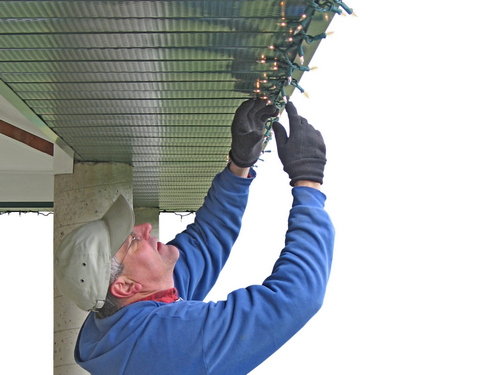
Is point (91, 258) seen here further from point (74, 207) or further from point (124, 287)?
point (74, 207)

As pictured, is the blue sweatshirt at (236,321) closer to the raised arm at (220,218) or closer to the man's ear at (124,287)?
the man's ear at (124,287)

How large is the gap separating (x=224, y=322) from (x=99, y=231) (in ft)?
2.30

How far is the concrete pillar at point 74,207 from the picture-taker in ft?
17.3

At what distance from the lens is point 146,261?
2613 millimetres

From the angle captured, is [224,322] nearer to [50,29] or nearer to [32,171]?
[50,29]

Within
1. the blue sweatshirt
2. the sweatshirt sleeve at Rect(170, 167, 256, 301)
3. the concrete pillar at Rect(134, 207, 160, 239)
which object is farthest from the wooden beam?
the blue sweatshirt

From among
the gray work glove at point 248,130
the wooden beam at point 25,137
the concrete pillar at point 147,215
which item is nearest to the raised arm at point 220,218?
the gray work glove at point 248,130

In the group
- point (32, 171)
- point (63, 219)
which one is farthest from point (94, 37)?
point (32, 171)

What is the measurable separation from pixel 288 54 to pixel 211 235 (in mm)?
993

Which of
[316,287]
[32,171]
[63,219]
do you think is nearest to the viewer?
[316,287]

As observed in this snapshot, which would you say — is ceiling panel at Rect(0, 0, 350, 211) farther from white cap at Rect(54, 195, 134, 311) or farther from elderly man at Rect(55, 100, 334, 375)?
white cap at Rect(54, 195, 134, 311)

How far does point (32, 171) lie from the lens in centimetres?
889

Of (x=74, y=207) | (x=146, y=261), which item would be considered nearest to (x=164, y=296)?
(x=146, y=261)

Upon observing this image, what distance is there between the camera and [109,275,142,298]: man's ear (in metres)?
2.56
